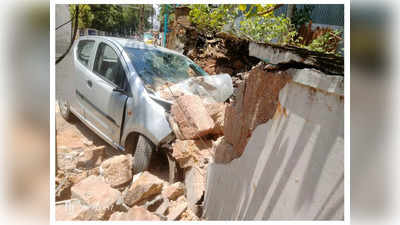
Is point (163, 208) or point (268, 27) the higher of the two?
point (268, 27)

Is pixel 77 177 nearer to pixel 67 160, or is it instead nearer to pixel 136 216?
pixel 67 160

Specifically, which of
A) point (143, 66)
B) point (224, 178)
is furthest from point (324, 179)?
point (143, 66)

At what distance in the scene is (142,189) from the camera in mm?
2439

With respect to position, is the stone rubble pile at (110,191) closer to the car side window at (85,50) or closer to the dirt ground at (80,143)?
the dirt ground at (80,143)

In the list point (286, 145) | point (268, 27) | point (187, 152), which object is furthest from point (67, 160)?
point (268, 27)

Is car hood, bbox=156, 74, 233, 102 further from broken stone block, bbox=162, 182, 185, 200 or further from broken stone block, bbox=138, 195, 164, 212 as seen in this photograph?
broken stone block, bbox=138, 195, 164, 212

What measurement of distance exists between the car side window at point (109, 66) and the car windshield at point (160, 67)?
176 millimetres

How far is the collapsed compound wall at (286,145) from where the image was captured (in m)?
1.16

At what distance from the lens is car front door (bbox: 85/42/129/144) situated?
2834 millimetres

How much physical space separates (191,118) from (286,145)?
1.35m

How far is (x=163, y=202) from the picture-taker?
7.96 ft

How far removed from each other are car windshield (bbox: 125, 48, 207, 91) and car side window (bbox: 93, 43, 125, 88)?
6.9 inches

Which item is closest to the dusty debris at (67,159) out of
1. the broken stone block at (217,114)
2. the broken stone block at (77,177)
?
the broken stone block at (77,177)

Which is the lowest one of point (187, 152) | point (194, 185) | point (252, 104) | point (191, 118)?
point (194, 185)
